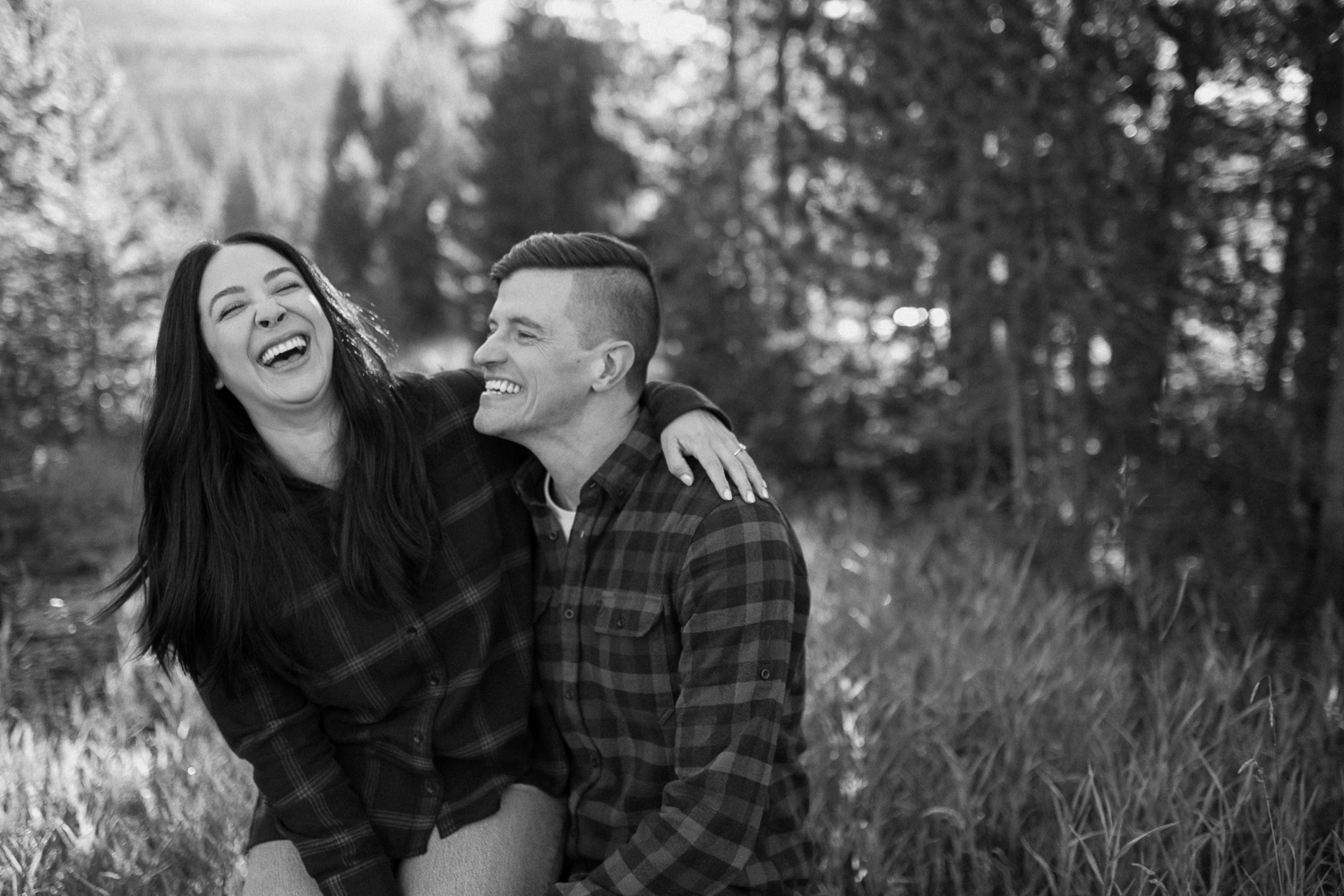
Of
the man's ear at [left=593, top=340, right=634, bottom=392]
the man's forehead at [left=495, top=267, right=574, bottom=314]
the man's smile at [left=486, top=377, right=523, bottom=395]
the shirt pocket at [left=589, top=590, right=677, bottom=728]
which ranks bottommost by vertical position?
the shirt pocket at [left=589, top=590, right=677, bottom=728]

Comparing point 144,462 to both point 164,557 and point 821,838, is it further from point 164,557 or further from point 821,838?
point 821,838

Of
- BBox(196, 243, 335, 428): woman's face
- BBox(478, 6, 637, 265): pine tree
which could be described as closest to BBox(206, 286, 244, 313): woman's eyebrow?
BBox(196, 243, 335, 428): woman's face

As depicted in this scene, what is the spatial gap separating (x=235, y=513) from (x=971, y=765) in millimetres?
2162

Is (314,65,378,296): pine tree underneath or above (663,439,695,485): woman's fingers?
above

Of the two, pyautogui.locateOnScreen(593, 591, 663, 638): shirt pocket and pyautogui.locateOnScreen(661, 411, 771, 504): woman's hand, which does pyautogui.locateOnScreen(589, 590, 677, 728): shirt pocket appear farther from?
pyautogui.locateOnScreen(661, 411, 771, 504): woman's hand

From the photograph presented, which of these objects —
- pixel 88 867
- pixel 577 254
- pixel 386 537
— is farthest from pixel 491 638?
pixel 88 867

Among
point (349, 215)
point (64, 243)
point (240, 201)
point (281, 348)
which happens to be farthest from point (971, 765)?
point (240, 201)

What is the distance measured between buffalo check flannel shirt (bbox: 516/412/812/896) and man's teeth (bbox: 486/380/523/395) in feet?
0.80

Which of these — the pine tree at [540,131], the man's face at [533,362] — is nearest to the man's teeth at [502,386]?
the man's face at [533,362]

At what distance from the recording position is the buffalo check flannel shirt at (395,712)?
232 cm

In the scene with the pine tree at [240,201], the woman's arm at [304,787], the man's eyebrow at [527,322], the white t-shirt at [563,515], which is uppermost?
the pine tree at [240,201]

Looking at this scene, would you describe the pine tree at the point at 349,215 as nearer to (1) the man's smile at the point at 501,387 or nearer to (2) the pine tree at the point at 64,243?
(2) the pine tree at the point at 64,243

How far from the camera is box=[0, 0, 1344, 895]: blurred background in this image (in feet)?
9.39

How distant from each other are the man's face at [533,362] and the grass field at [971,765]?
44.5 inches
